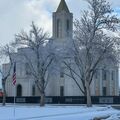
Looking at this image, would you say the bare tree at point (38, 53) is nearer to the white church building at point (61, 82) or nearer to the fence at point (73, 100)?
the fence at point (73, 100)

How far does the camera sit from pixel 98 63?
5444 centimetres

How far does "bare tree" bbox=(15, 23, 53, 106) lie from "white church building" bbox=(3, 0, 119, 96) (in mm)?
26588

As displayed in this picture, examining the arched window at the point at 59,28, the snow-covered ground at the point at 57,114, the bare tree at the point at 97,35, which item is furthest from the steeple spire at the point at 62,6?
the snow-covered ground at the point at 57,114

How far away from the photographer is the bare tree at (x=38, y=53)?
2221 inches

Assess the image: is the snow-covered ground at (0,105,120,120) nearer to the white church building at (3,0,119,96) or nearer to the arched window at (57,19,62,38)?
the white church building at (3,0,119,96)

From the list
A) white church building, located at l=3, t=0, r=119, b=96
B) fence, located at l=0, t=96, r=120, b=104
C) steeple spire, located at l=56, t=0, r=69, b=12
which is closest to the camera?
fence, located at l=0, t=96, r=120, b=104

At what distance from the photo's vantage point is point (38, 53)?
57000mm

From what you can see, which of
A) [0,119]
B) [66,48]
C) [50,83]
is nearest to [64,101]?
[66,48]

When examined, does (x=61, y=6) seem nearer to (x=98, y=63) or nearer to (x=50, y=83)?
(x=50, y=83)

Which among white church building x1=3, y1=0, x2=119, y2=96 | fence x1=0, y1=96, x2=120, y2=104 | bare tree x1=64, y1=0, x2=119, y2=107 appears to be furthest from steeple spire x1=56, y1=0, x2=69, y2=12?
bare tree x1=64, y1=0, x2=119, y2=107

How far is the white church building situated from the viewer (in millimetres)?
90375

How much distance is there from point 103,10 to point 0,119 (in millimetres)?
27386

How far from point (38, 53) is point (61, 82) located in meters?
35.6

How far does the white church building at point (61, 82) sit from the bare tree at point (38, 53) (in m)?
26.6
